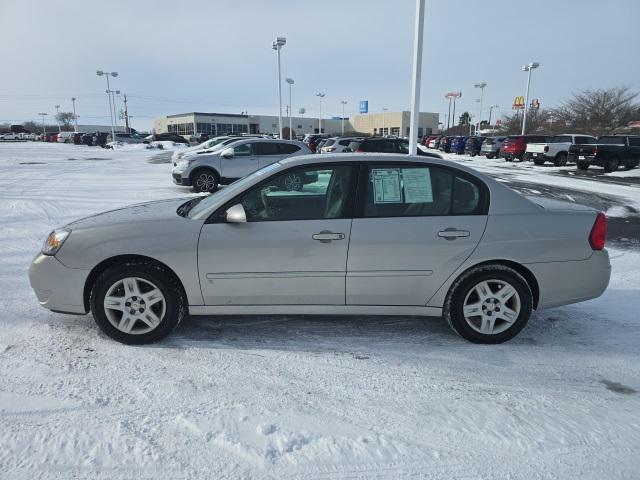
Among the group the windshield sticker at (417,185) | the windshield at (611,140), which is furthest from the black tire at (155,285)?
the windshield at (611,140)

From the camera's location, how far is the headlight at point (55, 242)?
12.1ft

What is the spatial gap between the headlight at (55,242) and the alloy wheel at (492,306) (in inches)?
130

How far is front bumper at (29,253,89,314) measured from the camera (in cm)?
364

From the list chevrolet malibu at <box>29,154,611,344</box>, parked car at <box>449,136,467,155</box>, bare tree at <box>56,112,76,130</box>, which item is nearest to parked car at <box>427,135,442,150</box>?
parked car at <box>449,136,467,155</box>

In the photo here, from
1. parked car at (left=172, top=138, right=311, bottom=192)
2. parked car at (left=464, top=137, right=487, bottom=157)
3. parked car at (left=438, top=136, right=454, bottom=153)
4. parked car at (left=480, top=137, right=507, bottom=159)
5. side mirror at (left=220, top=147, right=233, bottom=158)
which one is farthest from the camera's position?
parked car at (left=438, top=136, right=454, bottom=153)

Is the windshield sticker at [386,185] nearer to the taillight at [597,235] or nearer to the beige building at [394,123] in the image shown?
the taillight at [597,235]

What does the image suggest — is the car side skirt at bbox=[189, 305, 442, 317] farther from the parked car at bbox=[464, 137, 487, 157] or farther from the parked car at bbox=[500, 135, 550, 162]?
the parked car at bbox=[464, 137, 487, 157]

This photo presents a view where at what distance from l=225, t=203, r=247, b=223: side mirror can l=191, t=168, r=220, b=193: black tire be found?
32.2 feet

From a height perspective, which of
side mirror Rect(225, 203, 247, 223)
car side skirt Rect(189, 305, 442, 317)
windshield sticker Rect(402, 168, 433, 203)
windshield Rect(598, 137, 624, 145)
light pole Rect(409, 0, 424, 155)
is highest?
light pole Rect(409, 0, 424, 155)

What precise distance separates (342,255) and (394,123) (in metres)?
103

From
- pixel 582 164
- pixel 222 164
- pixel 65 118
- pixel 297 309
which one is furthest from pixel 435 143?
pixel 65 118

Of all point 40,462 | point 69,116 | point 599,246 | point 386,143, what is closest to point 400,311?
point 599,246

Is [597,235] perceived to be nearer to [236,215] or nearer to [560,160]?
[236,215]

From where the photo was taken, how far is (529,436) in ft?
8.84
